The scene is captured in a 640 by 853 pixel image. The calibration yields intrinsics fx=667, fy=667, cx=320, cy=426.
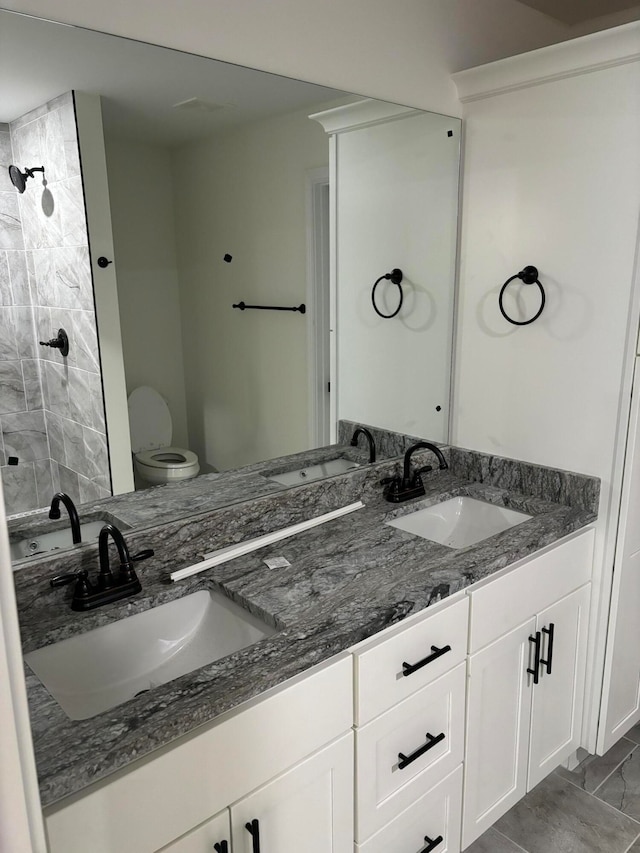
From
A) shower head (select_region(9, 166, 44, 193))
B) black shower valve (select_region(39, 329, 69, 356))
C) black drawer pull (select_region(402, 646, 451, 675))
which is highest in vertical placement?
shower head (select_region(9, 166, 44, 193))

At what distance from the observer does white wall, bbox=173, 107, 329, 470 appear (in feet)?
5.48

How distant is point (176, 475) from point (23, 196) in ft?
Answer: 2.42

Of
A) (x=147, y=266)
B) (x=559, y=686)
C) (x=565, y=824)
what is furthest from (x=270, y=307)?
(x=565, y=824)

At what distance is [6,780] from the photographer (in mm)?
668

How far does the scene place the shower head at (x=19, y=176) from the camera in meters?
1.35

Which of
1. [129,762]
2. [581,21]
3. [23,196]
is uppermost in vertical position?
[581,21]

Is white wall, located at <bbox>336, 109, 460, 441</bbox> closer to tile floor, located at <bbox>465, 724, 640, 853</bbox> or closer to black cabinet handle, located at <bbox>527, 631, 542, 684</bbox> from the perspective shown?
black cabinet handle, located at <bbox>527, 631, 542, 684</bbox>

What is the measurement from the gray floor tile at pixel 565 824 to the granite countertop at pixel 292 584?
90cm

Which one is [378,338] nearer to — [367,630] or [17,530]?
[367,630]

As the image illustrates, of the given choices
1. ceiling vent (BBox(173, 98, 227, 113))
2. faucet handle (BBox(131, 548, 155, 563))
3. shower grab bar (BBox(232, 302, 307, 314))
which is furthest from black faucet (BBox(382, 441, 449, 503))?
ceiling vent (BBox(173, 98, 227, 113))

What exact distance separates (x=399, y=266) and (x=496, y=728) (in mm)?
1421

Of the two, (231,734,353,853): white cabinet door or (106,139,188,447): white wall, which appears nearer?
(231,734,353,853): white cabinet door

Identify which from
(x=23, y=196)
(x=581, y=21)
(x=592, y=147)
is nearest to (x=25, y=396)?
(x=23, y=196)

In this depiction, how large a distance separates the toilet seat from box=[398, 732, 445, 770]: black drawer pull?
2.85 feet
